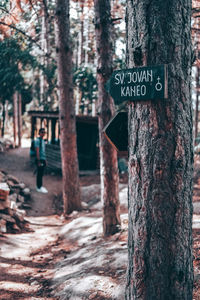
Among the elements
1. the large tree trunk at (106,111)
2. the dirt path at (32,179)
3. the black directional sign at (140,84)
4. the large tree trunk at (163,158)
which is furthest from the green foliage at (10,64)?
the large tree trunk at (163,158)

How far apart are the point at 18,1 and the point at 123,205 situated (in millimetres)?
7611

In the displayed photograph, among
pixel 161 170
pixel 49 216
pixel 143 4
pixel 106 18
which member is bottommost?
pixel 49 216

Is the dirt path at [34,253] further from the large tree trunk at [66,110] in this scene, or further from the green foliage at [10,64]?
the green foliage at [10,64]

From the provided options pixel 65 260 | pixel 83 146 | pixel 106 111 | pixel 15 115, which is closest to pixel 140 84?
pixel 106 111

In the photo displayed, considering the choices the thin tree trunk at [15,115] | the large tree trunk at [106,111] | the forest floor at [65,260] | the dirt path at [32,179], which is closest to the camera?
the forest floor at [65,260]

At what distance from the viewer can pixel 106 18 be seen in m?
7.24

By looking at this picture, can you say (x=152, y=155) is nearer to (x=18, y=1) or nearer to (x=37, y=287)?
(x=37, y=287)

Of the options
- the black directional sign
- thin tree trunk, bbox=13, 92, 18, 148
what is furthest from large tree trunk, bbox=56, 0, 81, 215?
thin tree trunk, bbox=13, 92, 18, 148

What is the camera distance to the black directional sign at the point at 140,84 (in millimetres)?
2986

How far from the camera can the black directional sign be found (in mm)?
2986

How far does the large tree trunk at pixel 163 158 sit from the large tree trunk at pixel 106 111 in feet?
13.3

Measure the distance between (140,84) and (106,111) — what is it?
14.3 feet

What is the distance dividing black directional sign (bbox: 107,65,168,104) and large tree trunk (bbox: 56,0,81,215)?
300 inches

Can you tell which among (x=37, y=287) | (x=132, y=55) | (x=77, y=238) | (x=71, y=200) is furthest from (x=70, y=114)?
(x=132, y=55)
